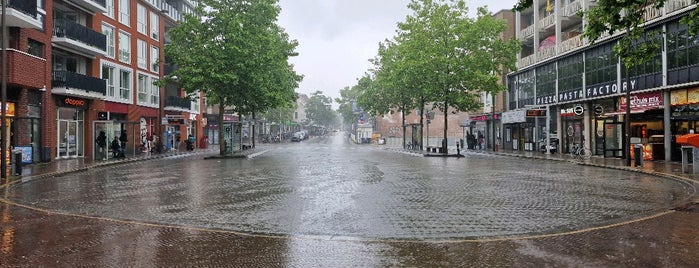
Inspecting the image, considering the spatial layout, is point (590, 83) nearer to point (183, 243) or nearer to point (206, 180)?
point (206, 180)

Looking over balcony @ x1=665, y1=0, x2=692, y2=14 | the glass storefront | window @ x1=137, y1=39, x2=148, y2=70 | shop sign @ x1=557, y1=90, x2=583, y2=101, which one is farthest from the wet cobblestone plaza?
window @ x1=137, y1=39, x2=148, y2=70

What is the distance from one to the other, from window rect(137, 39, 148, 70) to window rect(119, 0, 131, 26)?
2.38 m

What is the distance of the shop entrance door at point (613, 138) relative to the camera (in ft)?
97.5

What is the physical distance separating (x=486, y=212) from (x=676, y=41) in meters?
21.2

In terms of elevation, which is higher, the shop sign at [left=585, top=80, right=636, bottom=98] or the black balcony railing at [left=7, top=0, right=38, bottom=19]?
the black balcony railing at [left=7, top=0, right=38, bottom=19]

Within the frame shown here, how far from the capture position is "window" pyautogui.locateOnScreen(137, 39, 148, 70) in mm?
39250

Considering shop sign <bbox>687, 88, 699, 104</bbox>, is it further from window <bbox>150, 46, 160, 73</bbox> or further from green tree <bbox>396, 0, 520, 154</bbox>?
window <bbox>150, 46, 160, 73</bbox>

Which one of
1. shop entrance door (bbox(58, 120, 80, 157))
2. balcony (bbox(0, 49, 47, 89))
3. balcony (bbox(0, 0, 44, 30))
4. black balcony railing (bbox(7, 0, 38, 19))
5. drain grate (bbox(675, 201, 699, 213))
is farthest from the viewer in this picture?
shop entrance door (bbox(58, 120, 80, 157))

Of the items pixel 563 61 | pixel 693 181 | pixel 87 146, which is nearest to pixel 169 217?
pixel 693 181

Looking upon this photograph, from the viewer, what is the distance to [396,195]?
1216 centimetres

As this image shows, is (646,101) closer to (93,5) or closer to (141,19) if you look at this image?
(93,5)

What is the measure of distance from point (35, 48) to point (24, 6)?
12.8 feet

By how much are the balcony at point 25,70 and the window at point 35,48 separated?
0.81 metres

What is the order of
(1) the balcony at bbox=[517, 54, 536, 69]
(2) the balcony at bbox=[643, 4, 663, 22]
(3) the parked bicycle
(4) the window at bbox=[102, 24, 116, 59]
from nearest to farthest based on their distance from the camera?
(2) the balcony at bbox=[643, 4, 663, 22], (3) the parked bicycle, (4) the window at bbox=[102, 24, 116, 59], (1) the balcony at bbox=[517, 54, 536, 69]
